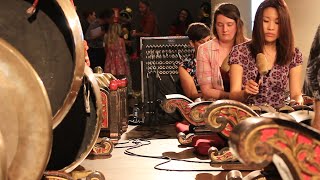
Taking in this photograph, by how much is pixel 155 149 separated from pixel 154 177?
893 millimetres

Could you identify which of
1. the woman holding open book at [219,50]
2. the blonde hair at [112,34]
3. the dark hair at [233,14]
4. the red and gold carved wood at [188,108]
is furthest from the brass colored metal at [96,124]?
the blonde hair at [112,34]

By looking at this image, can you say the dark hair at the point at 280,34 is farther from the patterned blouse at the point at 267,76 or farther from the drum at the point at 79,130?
the drum at the point at 79,130

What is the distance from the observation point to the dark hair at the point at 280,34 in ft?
7.26

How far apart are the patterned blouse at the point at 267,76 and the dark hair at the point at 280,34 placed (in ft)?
0.11

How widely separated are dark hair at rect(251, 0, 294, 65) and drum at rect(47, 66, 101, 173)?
645 millimetres

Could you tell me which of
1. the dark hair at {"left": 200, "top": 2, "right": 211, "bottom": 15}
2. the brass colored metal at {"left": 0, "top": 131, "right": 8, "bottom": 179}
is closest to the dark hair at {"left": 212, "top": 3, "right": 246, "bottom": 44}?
the brass colored metal at {"left": 0, "top": 131, "right": 8, "bottom": 179}

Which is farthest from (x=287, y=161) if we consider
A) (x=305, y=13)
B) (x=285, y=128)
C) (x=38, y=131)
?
(x=305, y=13)

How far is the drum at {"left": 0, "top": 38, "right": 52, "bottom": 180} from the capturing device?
1265 mm

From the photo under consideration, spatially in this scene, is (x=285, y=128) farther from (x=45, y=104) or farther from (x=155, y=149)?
(x=155, y=149)

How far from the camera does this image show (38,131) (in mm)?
1278

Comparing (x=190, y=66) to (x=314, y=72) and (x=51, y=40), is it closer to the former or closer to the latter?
(x=51, y=40)

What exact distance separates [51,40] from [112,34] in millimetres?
4220

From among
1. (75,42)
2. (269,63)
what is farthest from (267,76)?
(75,42)

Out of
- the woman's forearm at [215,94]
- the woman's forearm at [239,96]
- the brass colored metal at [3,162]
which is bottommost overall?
the woman's forearm at [215,94]
